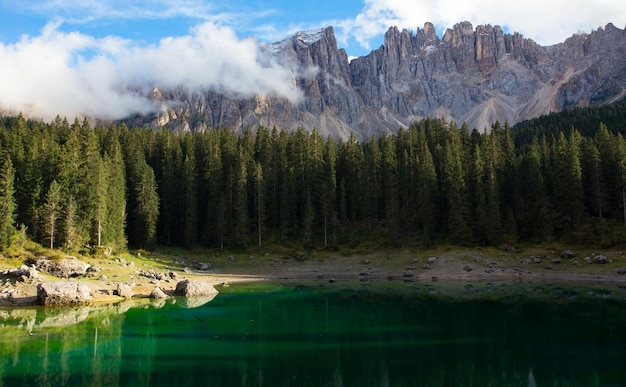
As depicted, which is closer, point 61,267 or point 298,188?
point 61,267

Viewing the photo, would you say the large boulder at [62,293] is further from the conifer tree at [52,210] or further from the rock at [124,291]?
the conifer tree at [52,210]

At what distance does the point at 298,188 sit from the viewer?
93.4 metres

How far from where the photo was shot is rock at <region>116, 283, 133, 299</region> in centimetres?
4450

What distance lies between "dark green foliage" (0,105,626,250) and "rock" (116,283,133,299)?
57.9 ft

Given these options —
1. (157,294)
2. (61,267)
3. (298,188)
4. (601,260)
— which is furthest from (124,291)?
(601,260)

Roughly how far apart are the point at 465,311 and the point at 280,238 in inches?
2090

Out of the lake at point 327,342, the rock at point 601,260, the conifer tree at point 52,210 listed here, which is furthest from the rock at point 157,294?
the rock at point 601,260

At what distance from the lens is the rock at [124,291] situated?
146 ft

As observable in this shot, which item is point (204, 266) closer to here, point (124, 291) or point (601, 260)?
point (124, 291)

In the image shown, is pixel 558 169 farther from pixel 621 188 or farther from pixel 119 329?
pixel 119 329

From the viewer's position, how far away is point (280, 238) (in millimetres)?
86125

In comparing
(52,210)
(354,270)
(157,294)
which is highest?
(52,210)

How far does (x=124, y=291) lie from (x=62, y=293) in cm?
635

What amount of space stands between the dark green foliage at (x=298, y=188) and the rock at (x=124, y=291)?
17.7 m
